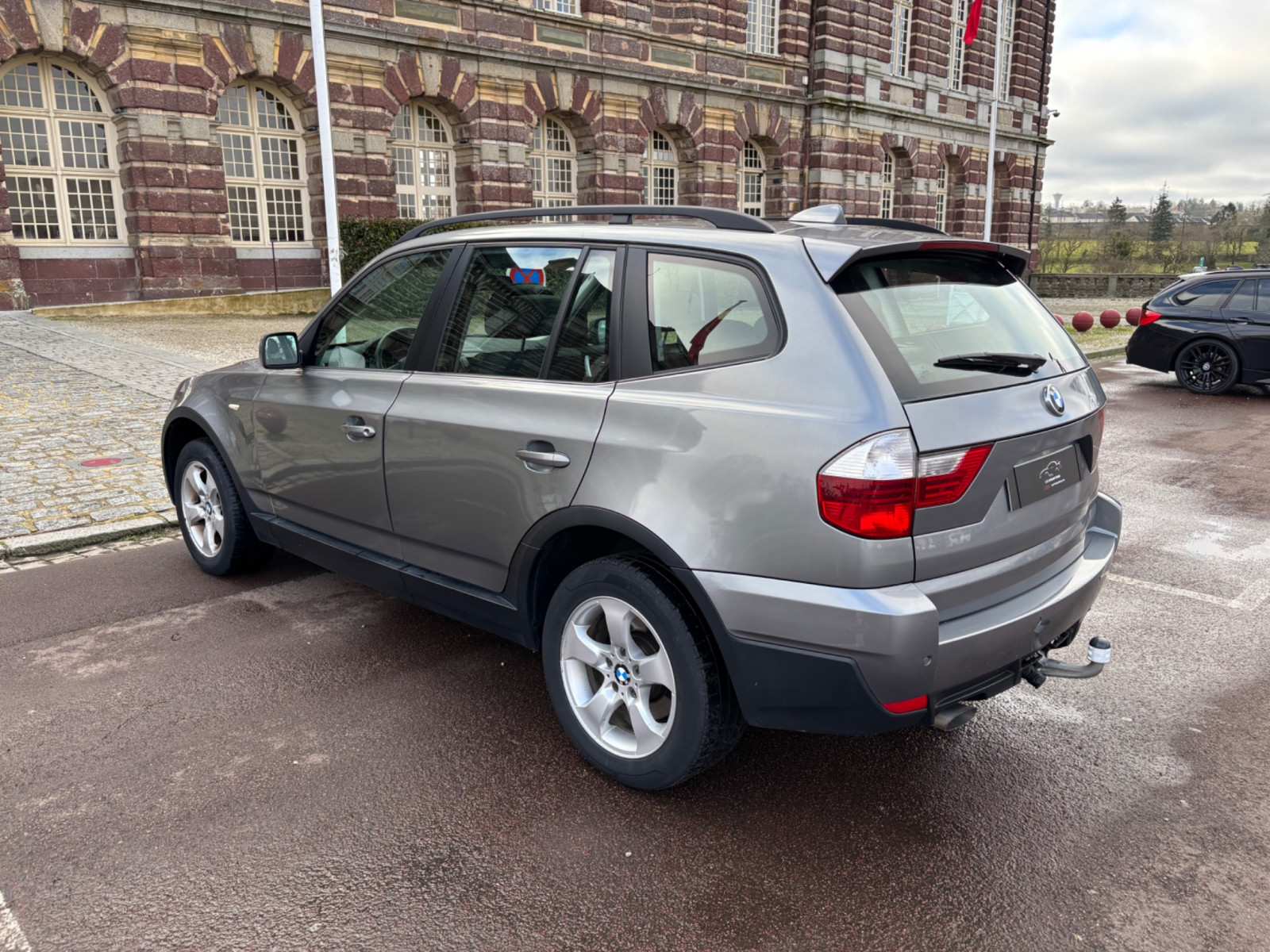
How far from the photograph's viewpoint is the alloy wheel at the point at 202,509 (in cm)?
513

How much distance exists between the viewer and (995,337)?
3.15 metres

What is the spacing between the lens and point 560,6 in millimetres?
27438

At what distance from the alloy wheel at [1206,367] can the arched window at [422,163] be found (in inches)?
731

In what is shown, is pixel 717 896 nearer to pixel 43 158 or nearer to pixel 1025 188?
pixel 43 158

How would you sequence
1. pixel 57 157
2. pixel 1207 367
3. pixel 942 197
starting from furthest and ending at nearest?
pixel 942 197
pixel 57 157
pixel 1207 367

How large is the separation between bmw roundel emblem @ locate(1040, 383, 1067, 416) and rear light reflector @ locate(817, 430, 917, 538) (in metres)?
0.72

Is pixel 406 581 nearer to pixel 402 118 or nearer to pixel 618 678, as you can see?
pixel 618 678

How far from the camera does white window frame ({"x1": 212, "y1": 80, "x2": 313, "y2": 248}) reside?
2259 cm

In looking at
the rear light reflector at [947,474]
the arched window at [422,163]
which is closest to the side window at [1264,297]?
the rear light reflector at [947,474]

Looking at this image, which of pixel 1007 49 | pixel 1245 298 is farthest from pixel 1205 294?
pixel 1007 49

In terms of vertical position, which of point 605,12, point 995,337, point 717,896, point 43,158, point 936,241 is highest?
point 605,12

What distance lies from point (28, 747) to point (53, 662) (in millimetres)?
848

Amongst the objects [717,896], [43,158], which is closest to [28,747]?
[717,896]

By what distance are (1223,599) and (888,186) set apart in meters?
37.7
